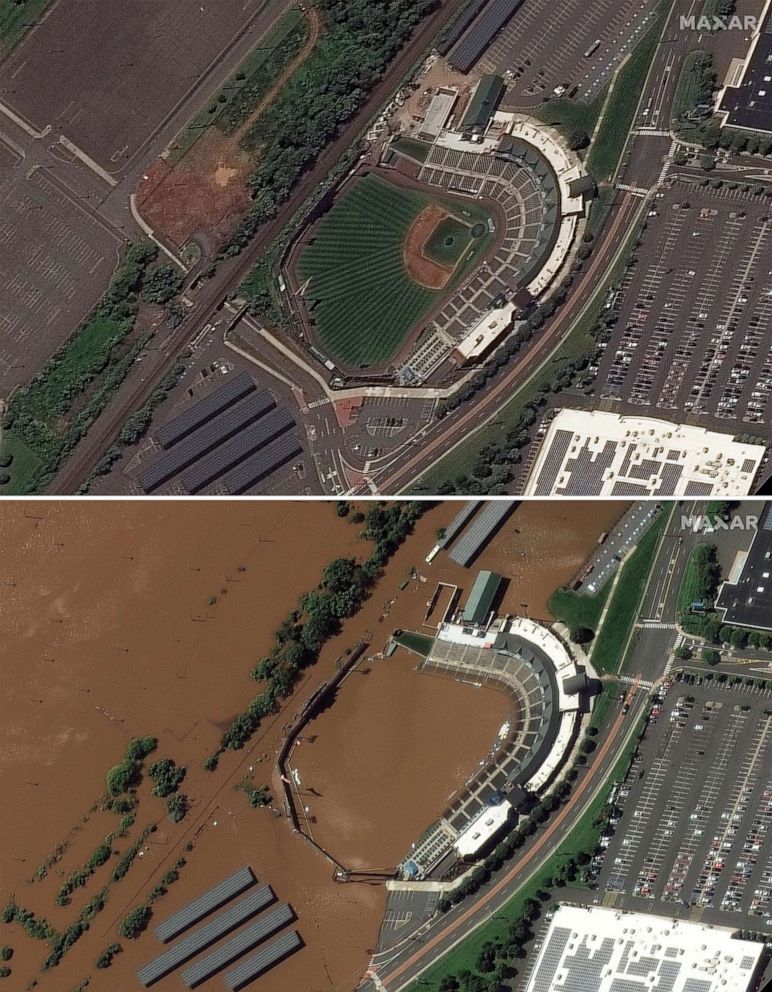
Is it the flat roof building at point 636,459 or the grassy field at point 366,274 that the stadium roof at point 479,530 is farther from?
the grassy field at point 366,274

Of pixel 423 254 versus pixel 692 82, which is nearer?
pixel 692 82

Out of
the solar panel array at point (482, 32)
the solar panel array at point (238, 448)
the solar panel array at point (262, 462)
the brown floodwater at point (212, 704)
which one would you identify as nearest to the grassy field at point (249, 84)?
the solar panel array at point (482, 32)

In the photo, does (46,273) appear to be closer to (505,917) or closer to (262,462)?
(262,462)

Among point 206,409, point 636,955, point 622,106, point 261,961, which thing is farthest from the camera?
point 206,409

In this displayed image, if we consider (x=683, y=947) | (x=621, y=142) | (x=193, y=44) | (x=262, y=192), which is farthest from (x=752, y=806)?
(x=193, y=44)

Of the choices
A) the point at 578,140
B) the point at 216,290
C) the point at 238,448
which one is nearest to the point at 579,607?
the point at 238,448

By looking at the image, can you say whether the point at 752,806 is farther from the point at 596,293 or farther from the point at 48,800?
the point at 48,800

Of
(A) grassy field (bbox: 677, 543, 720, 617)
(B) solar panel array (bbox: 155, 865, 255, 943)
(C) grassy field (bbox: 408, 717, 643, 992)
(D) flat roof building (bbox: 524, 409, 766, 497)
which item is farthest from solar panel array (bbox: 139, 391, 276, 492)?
(C) grassy field (bbox: 408, 717, 643, 992)
